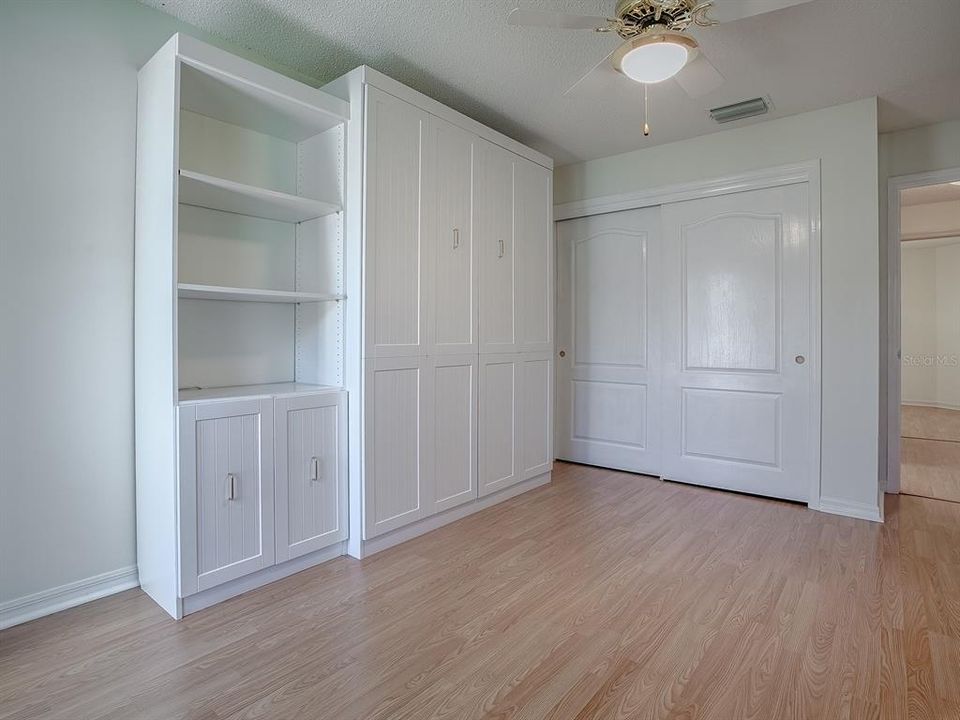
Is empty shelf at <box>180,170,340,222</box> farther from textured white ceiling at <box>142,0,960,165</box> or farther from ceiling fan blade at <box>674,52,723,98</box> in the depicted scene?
ceiling fan blade at <box>674,52,723,98</box>

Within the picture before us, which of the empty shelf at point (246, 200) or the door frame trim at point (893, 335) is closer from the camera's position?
the empty shelf at point (246, 200)

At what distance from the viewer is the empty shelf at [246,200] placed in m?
2.14

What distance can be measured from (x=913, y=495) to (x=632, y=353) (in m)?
2.14

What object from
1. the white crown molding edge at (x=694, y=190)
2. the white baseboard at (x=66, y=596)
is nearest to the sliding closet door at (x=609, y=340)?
the white crown molding edge at (x=694, y=190)

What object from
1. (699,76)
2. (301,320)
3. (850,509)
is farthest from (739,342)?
(301,320)

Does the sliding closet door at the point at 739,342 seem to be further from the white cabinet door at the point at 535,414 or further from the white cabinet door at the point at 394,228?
the white cabinet door at the point at 394,228

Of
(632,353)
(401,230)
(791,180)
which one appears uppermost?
(791,180)

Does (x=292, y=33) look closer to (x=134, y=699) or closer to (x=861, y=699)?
(x=134, y=699)

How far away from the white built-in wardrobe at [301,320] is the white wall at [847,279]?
6.65 feet

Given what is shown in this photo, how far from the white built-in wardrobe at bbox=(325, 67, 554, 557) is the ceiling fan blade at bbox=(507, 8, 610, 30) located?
0.92 metres

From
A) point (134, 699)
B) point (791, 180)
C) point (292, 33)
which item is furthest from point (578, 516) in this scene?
point (292, 33)

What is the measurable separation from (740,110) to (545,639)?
10.8ft

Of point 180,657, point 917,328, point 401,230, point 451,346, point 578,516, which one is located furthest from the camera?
point 917,328

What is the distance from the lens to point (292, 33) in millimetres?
2484
